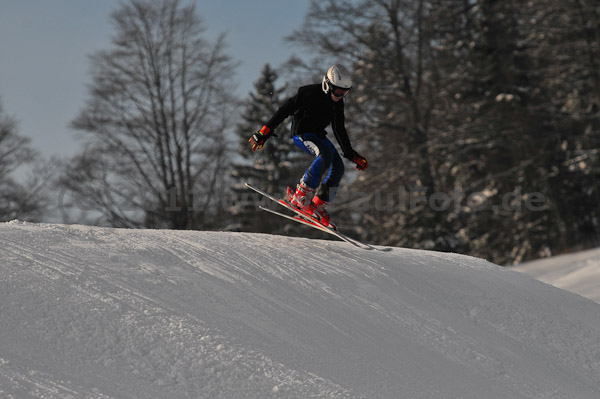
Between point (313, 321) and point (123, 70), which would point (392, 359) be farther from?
point (123, 70)

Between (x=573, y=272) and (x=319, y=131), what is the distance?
7921 mm

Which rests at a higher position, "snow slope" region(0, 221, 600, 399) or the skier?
the skier

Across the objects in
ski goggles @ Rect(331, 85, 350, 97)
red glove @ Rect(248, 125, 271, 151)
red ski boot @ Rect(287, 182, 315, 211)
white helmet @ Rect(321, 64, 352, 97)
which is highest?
white helmet @ Rect(321, 64, 352, 97)

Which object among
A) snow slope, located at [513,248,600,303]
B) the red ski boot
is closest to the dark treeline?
snow slope, located at [513,248,600,303]

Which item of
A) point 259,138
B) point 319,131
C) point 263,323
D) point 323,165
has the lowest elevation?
point 263,323

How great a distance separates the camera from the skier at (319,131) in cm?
624

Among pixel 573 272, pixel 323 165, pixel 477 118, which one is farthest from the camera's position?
pixel 477 118

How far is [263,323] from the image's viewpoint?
4.07 meters

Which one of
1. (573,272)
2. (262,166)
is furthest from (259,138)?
(262,166)

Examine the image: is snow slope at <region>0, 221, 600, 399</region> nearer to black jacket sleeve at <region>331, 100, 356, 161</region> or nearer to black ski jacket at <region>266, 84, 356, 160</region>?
black jacket sleeve at <region>331, 100, 356, 161</region>

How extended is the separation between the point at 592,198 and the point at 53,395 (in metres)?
18.7

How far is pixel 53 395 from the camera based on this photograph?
2.97 m

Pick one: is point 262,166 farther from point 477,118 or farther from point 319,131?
point 319,131

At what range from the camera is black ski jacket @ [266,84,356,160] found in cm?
637
